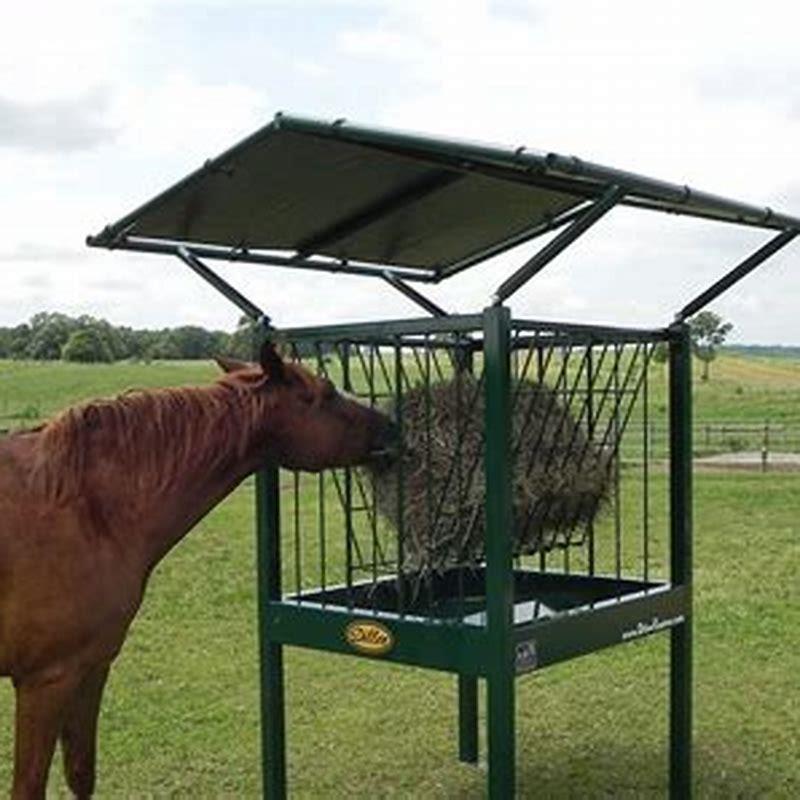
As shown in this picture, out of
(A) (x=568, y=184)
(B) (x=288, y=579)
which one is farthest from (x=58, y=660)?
(B) (x=288, y=579)

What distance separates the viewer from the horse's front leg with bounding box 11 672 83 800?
3359 mm

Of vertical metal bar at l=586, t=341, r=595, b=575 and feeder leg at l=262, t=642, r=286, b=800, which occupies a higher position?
vertical metal bar at l=586, t=341, r=595, b=575

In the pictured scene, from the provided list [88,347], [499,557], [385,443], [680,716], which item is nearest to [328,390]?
[385,443]

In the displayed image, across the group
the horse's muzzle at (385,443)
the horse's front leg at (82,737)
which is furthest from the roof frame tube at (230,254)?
the horse's front leg at (82,737)

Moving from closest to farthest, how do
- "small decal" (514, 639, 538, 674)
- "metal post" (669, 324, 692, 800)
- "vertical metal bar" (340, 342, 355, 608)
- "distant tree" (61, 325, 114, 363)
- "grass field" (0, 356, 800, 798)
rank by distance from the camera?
"small decal" (514, 639, 538, 674) → "vertical metal bar" (340, 342, 355, 608) → "metal post" (669, 324, 692, 800) → "grass field" (0, 356, 800, 798) → "distant tree" (61, 325, 114, 363)

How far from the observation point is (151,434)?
11.8 ft

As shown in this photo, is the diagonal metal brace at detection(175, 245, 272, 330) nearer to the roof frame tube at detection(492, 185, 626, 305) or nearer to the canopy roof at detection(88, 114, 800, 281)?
the canopy roof at detection(88, 114, 800, 281)

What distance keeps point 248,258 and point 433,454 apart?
1027 mm

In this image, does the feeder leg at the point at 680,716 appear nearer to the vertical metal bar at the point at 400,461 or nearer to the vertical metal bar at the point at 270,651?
the vertical metal bar at the point at 400,461

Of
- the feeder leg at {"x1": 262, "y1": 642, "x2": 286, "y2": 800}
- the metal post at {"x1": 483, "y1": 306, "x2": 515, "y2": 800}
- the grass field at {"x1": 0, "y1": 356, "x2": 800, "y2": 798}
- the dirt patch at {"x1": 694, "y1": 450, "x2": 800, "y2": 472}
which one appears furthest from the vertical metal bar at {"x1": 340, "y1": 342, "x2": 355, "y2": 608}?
the dirt patch at {"x1": 694, "y1": 450, "x2": 800, "y2": 472}

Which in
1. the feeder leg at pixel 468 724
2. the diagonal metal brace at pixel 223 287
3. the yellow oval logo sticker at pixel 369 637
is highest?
the diagonal metal brace at pixel 223 287

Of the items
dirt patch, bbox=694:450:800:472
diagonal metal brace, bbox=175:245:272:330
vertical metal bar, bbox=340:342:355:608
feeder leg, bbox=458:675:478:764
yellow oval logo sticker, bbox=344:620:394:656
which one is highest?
diagonal metal brace, bbox=175:245:272:330

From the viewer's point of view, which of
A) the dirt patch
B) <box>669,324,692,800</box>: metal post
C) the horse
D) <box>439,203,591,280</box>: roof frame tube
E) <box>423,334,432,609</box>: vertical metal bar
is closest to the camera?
the horse

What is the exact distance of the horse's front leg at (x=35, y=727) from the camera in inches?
132
